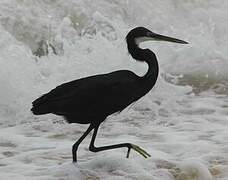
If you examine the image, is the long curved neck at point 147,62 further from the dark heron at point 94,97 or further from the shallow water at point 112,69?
the shallow water at point 112,69

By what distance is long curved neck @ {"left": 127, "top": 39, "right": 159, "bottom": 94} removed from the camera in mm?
5422

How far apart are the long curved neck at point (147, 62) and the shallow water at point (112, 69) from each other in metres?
0.69

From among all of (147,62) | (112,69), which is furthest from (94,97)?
(112,69)

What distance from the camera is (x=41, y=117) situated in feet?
25.3

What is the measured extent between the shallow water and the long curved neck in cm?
69

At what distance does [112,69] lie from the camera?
957 cm

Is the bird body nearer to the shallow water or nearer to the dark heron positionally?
the dark heron

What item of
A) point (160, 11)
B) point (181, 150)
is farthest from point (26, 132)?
point (160, 11)

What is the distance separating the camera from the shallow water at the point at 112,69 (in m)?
5.66

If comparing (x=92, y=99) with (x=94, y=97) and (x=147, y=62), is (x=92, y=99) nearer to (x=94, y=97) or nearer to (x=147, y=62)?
(x=94, y=97)

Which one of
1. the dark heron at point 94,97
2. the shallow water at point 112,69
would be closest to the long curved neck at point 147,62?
the dark heron at point 94,97

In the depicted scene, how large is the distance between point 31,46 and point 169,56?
7.24 feet

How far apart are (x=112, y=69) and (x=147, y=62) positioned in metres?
4.04

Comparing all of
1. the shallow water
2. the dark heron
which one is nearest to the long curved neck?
the dark heron
